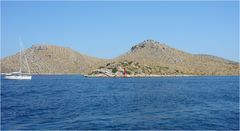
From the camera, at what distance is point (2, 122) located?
47219 millimetres

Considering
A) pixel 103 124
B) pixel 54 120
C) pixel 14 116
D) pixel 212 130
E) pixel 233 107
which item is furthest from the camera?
pixel 233 107

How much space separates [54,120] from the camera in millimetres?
48469

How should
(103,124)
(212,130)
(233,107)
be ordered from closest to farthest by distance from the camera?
(212,130) < (103,124) < (233,107)

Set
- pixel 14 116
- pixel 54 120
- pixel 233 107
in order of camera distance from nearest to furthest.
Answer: pixel 54 120 → pixel 14 116 → pixel 233 107

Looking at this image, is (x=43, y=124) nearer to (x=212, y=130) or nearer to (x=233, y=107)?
(x=212, y=130)

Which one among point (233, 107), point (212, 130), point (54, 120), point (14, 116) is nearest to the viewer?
point (212, 130)

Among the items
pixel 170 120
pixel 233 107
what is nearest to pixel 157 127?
pixel 170 120

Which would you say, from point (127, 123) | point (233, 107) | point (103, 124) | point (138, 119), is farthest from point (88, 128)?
point (233, 107)

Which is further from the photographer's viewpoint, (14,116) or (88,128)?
(14,116)

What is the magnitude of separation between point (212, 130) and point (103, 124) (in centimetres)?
1349

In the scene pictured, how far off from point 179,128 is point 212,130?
12.8 feet

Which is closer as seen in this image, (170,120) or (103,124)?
(103,124)

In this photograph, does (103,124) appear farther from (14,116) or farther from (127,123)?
(14,116)

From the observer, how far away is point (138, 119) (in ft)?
163
